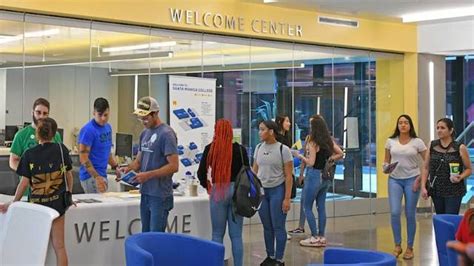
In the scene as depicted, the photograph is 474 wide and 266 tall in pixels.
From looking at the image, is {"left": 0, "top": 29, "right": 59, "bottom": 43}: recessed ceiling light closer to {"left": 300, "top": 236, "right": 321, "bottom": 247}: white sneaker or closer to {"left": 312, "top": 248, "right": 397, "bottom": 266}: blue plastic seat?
{"left": 300, "top": 236, "right": 321, "bottom": 247}: white sneaker

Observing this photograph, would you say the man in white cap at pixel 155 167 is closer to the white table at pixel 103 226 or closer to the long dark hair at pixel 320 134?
the white table at pixel 103 226

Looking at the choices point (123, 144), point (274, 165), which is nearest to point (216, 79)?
point (123, 144)

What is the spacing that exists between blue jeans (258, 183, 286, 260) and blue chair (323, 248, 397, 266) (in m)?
3.08

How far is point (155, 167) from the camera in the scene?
5.92 m

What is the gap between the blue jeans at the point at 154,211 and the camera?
19.4 feet

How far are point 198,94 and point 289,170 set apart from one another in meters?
3.37

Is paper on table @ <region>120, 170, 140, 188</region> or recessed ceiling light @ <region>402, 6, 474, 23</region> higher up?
recessed ceiling light @ <region>402, 6, 474, 23</region>

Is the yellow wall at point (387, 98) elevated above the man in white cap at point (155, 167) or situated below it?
above

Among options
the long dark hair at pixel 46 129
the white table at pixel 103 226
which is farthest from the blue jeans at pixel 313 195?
the long dark hair at pixel 46 129

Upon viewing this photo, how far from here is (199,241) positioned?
13.6 feet

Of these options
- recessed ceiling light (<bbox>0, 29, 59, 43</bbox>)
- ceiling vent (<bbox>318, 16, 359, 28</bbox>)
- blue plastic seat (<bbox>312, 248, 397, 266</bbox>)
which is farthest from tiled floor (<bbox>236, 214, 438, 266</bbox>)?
blue plastic seat (<bbox>312, 248, 397, 266</bbox>)

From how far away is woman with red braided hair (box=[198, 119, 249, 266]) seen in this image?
6199 millimetres

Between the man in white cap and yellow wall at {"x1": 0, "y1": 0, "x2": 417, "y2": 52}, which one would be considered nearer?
the man in white cap

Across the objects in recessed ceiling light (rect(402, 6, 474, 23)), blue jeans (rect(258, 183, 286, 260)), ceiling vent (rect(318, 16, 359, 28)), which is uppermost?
recessed ceiling light (rect(402, 6, 474, 23))
